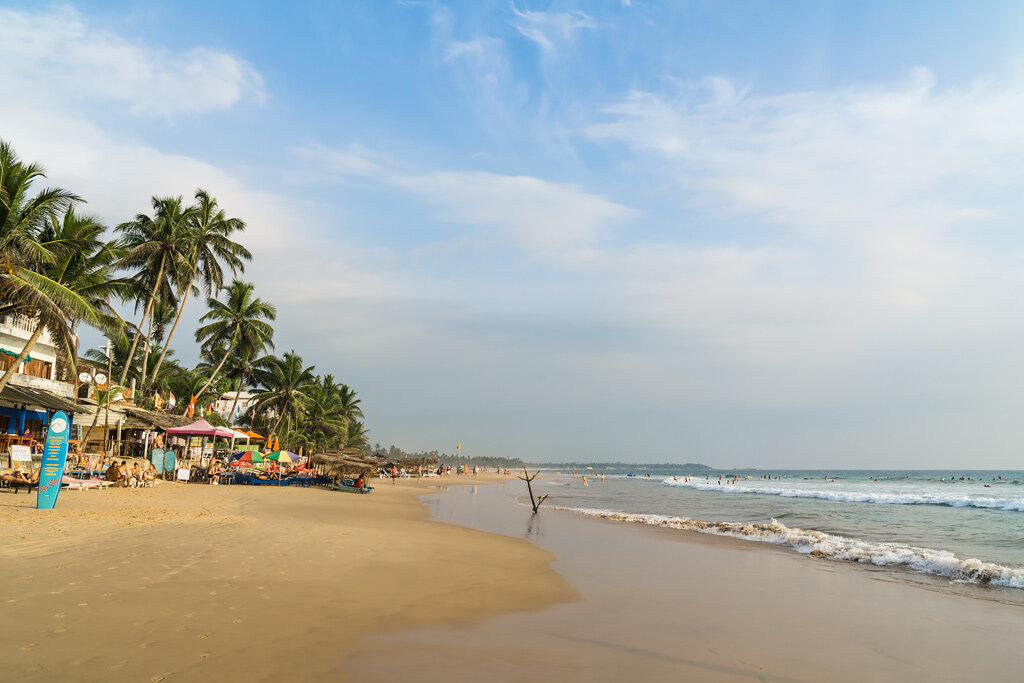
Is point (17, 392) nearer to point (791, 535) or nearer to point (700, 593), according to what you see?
point (700, 593)

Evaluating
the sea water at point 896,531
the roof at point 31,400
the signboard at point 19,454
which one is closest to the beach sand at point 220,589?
the signboard at point 19,454

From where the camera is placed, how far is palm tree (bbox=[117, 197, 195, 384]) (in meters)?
30.7

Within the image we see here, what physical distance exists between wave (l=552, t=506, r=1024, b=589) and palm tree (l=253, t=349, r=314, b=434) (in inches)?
1298

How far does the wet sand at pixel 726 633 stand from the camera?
578 cm

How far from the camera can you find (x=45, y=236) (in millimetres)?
17531

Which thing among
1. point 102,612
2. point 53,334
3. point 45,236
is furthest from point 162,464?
point 102,612

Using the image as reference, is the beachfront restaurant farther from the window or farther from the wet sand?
the wet sand

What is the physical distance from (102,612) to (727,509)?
92.2ft

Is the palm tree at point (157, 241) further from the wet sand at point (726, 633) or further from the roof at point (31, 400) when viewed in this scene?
the wet sand at point (726, 633)

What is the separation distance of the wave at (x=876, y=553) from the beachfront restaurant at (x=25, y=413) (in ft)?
68.2

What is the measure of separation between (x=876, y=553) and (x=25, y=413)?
34.1 m

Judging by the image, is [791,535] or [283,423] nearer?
[791,535]

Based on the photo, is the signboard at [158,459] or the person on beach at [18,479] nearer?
the person on beach at [18,479]

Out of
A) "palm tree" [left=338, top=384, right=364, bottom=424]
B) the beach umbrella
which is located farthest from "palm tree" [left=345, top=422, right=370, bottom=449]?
the beach umbrella
